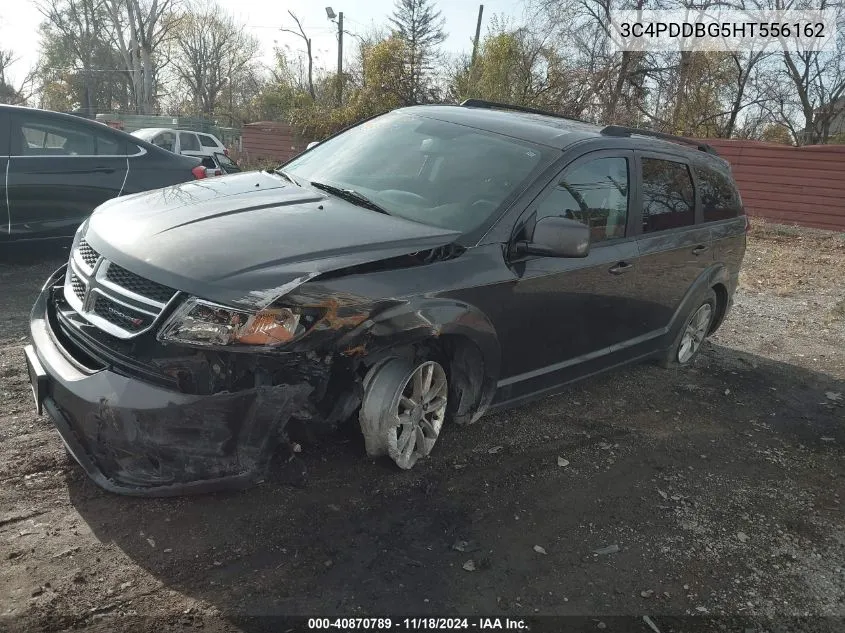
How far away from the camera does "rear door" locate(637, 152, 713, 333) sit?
4.44 metres

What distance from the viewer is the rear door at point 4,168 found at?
581cm

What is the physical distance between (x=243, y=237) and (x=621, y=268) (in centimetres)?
234

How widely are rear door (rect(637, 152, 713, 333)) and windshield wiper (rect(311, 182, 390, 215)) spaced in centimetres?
178

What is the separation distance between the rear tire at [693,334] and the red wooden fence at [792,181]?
11.3 meters

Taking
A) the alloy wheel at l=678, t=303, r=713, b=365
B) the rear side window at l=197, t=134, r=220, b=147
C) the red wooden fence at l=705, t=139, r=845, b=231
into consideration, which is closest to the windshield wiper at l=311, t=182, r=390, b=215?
the alloy wheel at l=678, t=303, r=713, b=365

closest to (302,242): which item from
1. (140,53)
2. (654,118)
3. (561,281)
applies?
(561,281)

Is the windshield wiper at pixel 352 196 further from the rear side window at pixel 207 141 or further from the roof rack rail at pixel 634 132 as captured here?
the rear side window at pixel 207 141

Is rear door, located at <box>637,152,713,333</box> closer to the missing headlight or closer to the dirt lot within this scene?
the dirt lot

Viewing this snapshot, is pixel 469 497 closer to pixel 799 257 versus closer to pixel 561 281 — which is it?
pixel 561 281

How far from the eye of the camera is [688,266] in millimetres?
4930

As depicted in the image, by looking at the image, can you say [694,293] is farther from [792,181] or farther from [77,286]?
[792,181]

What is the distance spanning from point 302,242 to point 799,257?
11.7 metres

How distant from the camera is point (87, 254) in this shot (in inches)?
122

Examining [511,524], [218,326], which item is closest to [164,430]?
[218,326]
